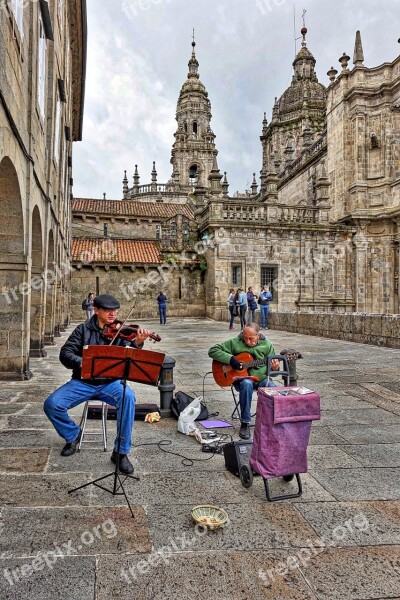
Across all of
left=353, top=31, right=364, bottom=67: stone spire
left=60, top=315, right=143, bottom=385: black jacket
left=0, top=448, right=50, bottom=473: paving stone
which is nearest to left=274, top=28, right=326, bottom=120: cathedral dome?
left=353, top=31, right=364, bottom=67: stone spire

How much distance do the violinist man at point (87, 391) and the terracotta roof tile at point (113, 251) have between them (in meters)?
21.6

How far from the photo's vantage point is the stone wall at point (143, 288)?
25547mm

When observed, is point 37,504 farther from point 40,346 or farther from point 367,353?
point 367,353

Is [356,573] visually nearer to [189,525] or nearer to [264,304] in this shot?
[189,525]

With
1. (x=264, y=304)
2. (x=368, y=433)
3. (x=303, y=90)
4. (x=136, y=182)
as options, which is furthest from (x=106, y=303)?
(x=136, y=182)

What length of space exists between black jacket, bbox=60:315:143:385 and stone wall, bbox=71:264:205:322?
21.1 m

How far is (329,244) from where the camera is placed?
26250 mm

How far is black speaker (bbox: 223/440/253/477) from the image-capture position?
150 inches

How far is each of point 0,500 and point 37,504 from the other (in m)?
0.29

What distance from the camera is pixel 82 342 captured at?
4.36 m

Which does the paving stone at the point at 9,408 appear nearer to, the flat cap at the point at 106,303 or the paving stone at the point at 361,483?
the flat cap at the point at 106,303

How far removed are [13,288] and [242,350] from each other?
4.30 metres

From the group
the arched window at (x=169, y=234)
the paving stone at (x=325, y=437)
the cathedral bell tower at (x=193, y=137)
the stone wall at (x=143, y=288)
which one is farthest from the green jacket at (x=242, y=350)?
the cathedral bell tower at (x=193, y=137)

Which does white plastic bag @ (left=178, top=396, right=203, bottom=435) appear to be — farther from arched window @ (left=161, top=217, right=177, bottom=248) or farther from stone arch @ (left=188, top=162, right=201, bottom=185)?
stone arch @ (left=188, top=162, right=201, bottom=185)
